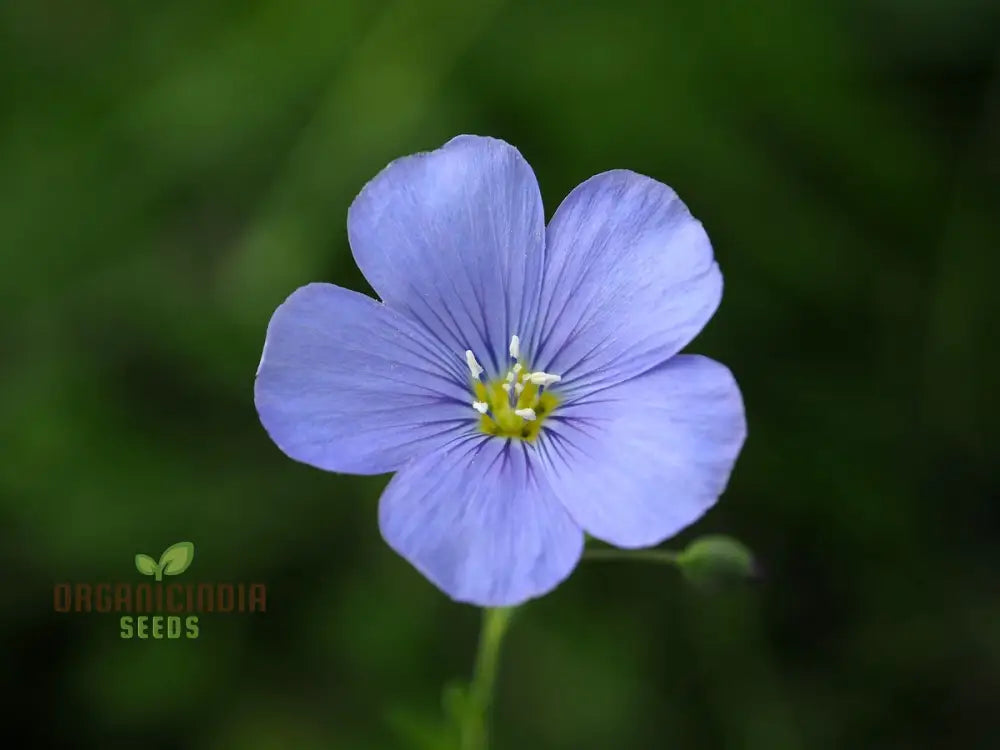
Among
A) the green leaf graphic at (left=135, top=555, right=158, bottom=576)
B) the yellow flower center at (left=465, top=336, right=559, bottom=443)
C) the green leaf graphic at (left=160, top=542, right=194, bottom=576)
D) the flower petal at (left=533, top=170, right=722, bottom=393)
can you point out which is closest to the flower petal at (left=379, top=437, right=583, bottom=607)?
the yellow flower center at (left=465, top=336, right=559, bottom=443)

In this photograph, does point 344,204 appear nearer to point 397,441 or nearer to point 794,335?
point 794,335

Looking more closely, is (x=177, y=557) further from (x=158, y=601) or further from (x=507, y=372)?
(x=507, y=372)

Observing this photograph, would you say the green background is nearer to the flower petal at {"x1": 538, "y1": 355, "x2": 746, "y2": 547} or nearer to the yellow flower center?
the yellow flower center

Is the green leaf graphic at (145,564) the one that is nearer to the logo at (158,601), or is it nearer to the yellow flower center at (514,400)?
the logo at (158,601)

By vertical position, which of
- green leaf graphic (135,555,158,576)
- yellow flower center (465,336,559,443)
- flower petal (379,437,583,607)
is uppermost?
yellow flower center (465,336,559,443)

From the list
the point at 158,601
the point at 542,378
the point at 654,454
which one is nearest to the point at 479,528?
the point at 654,454

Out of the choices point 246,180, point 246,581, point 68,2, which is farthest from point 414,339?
point 68,2
